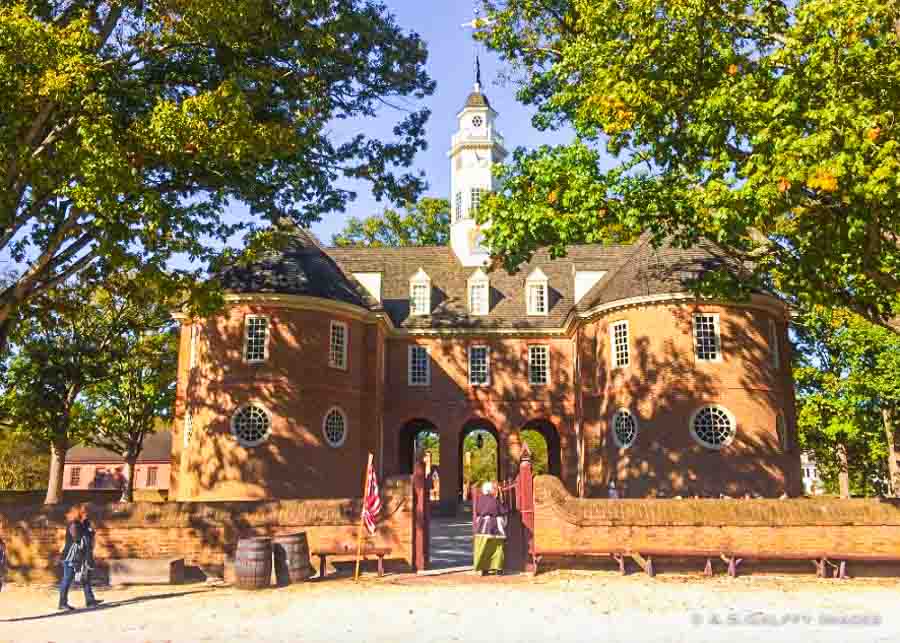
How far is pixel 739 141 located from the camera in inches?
551

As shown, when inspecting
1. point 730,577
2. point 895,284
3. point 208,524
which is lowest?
point 730,577

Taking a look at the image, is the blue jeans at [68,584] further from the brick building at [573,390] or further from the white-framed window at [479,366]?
the white-framed window at [479,366]

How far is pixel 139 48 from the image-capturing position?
14.7 m

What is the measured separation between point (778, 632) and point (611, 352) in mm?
17176

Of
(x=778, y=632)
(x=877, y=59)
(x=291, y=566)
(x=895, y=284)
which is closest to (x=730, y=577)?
(x=778, y=632)

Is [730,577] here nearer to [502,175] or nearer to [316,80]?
[502,175]

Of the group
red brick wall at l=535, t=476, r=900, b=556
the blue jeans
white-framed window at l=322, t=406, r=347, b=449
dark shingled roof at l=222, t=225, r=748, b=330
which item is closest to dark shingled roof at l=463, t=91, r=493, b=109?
dark shingled roof at l=222, t=225, r=748, b=330

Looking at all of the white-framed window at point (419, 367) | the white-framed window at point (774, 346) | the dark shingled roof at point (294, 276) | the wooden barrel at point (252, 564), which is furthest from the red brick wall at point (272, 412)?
the white-framed window at point (774, 346)

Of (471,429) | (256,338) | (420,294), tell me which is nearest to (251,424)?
(256,338)

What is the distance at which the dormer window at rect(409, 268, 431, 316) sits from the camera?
33.3 m

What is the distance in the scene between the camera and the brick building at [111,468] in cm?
6456

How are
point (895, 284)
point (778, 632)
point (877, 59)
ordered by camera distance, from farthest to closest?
point (895, 284)
point (877, 59)
point (778, 632)

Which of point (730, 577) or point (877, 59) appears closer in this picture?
point (877, 59)

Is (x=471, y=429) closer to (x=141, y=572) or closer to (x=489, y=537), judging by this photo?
(x=489, y=537)
